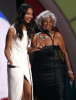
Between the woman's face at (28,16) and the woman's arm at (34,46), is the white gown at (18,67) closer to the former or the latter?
the woman's arm at (34,46)

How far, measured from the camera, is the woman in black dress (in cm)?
282

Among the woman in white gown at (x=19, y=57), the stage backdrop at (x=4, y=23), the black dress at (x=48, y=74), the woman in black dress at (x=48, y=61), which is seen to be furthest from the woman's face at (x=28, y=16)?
the stage backdrop at (x=4, y=23)

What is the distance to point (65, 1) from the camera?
420 cm

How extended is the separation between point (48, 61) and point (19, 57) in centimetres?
33

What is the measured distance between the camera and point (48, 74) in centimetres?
288

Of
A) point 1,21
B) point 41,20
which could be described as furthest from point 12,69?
point 1,21

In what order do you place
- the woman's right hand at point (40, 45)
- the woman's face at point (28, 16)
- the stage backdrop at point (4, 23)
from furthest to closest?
the stage backdrop at point (4, 23)
the woman's face at point (28, 16)
the woman's right hand at point (40, 45)

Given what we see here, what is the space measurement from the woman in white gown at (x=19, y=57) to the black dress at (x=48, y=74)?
0.09m

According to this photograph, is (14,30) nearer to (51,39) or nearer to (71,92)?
(51,39)

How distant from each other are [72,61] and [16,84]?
1.65 metres

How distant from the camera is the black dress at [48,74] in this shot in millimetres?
2826

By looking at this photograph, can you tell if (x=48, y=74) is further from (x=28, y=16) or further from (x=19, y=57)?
(x=28, y=16)

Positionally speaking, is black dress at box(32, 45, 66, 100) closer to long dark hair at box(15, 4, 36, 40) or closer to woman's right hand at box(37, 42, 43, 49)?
woman's right hand at box(37, 42, 43, 49)

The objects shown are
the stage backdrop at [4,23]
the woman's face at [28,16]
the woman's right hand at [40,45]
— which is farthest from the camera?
the stage backdrop at [4,23]
